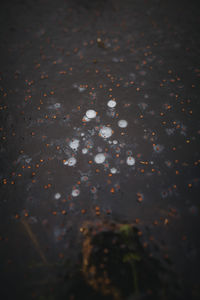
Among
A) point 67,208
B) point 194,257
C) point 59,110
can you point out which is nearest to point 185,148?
point 194,257

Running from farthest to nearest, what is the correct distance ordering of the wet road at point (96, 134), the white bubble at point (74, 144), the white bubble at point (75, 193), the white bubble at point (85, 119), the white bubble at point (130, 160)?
the white bubble at point (85, 119) < the white bubble at point (74, 144) < the white bubble at point (130, 160) < the white bubble at point (75, 193) < the wet road at point (96, 134)

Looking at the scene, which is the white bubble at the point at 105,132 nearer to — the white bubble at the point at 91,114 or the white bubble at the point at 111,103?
the white bubble at the point at 91,114

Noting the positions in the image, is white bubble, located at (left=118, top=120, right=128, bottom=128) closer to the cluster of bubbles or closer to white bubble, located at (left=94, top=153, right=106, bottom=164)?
the cluster of bubbles

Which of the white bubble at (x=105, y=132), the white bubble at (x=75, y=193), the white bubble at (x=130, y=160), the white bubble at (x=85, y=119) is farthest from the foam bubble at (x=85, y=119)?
the white bubble at (x=75, y=193)

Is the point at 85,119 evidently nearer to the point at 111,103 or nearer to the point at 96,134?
the point at 96,134

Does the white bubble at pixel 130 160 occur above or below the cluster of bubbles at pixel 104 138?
below

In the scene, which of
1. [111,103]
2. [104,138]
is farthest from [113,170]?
[111,103]

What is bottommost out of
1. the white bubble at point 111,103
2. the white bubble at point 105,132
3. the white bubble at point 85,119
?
the white bubble at point 105,132

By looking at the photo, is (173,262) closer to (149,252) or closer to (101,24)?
(149,252)

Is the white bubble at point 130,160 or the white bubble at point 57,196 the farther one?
the white bubble at point 130,160
